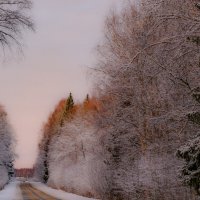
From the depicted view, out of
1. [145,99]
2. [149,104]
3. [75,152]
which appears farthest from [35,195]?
[149,104]

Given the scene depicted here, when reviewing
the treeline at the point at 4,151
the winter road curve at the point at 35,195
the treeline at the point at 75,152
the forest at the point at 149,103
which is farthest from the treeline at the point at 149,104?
the treeline at the point at 4,151

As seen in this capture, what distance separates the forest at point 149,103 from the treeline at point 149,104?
24 millimetres

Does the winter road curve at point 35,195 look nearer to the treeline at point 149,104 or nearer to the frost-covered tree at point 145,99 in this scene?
the treeline at point 149,104

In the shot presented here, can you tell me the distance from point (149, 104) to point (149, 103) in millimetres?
63

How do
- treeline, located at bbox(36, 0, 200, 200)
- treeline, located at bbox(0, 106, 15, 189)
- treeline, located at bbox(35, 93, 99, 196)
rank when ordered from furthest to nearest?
treeline, located at bbox(0, 106, 15, 189) → treeline, located at bbox(35, 93, 99, 196) → treeline, located at bbox(36, 0, 200, 200)

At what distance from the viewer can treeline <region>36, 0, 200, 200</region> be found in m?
12.4

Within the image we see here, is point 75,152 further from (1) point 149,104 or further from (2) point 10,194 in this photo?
(1) point 149,104

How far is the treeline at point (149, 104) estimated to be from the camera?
1239 centimetres

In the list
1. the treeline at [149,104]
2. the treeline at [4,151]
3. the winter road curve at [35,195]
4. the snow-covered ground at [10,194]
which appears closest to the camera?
the treeline at [149,104]

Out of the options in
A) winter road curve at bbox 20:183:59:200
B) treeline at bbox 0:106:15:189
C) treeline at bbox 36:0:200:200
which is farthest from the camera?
treeline at bbox 0:106:15:189

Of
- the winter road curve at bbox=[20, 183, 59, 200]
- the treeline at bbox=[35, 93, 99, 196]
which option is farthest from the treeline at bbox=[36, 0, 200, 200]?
the winter road curve at bbox=[20, 183, 59, 200]

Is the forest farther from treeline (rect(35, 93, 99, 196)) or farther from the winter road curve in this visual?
the winter road curve

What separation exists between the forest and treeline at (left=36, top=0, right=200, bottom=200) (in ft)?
0.08

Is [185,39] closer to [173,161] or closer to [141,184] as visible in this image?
[173,161]
